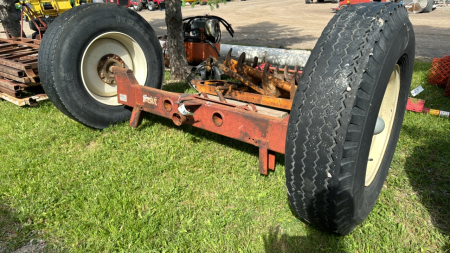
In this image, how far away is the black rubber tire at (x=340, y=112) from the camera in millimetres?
1702

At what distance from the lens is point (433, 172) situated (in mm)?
3123

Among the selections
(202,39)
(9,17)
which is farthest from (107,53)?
(9,17)

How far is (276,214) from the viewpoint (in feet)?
8.33

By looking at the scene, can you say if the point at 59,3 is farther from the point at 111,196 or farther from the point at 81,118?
the point at 111,196

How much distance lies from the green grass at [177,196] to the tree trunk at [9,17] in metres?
5.32

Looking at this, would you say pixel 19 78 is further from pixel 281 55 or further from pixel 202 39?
pixel 281 55

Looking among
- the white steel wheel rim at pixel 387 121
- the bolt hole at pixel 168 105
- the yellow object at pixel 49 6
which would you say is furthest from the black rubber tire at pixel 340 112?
the yellow object at pixel 49 6

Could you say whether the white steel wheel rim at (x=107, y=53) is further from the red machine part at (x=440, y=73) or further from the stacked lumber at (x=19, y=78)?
the red machine part at (x=440, y=73)

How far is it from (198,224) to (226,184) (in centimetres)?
55

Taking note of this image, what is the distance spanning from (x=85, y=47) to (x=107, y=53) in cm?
37

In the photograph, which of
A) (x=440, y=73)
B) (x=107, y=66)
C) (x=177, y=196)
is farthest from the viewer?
(x=440, y=73)

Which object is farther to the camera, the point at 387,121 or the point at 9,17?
the point at 9,17

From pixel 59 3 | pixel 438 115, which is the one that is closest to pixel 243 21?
pixel 59 3

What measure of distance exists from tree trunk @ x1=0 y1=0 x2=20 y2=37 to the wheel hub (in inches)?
228
